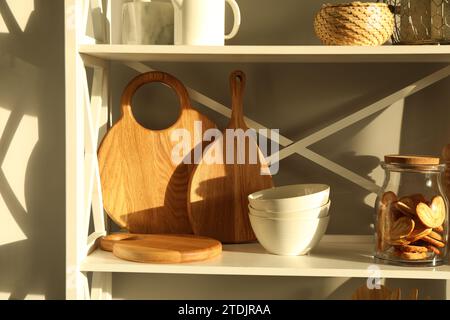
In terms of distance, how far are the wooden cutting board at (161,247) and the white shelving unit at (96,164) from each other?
0.02 m

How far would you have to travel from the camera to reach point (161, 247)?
114 centimetres

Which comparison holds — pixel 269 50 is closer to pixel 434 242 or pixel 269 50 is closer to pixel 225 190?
pixel 225 190

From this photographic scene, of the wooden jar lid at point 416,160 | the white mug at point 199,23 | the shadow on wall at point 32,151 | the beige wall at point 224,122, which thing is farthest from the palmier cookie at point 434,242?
the shadow on wall at point 32,151

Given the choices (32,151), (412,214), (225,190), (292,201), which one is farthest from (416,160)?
(32,151)

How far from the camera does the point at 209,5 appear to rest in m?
1.12

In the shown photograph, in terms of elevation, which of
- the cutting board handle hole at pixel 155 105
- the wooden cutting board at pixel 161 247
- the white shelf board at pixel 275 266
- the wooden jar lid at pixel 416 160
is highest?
the cutting board handle hole at pixel 155 105

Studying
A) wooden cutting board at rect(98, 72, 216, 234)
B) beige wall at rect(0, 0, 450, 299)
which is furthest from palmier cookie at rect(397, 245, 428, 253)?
wooden cutting board at rect(98, 72, 216, 234)

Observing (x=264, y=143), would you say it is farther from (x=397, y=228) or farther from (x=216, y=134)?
(x=397, y=228)

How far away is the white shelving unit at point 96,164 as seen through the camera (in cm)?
106

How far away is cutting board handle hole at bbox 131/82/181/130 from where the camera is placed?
1.36m

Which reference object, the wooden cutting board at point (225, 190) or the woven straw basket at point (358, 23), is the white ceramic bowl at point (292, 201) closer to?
the wooden cutting board at point (225, 190)

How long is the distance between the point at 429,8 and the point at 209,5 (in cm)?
39
